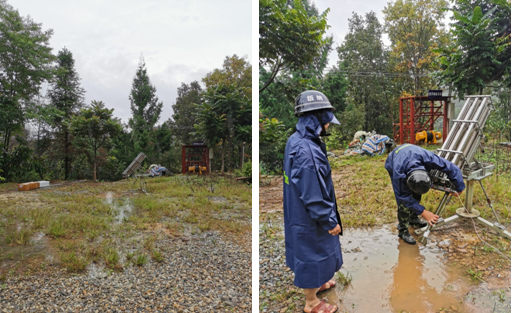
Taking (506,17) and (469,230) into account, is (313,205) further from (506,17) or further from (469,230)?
(506,17)

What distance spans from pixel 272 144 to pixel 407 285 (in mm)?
1289

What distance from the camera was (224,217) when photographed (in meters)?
3.93

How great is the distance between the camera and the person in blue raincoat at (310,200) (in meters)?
1.07

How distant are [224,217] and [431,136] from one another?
107 inches

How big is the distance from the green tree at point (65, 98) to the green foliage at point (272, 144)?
2.97 metres

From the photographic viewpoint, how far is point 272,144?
228 centimetres

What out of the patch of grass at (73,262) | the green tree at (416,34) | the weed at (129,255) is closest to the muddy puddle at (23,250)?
the patch of grass at (73,262)

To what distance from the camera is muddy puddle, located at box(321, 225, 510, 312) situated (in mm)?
1298

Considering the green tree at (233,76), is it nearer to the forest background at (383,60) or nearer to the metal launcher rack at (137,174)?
the metal launcher rack at (137,174)

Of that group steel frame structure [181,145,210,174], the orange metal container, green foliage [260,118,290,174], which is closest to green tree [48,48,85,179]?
the orange metal container

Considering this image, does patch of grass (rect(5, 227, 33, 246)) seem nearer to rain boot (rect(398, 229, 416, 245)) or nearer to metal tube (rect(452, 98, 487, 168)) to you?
rain boot (rect(398, 229, 416, 245))

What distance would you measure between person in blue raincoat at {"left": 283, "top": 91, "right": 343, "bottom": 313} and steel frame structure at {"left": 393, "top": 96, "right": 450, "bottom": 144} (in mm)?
1112

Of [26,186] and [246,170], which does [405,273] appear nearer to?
[246,170]

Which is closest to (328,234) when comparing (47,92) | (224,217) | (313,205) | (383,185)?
(313,205)
